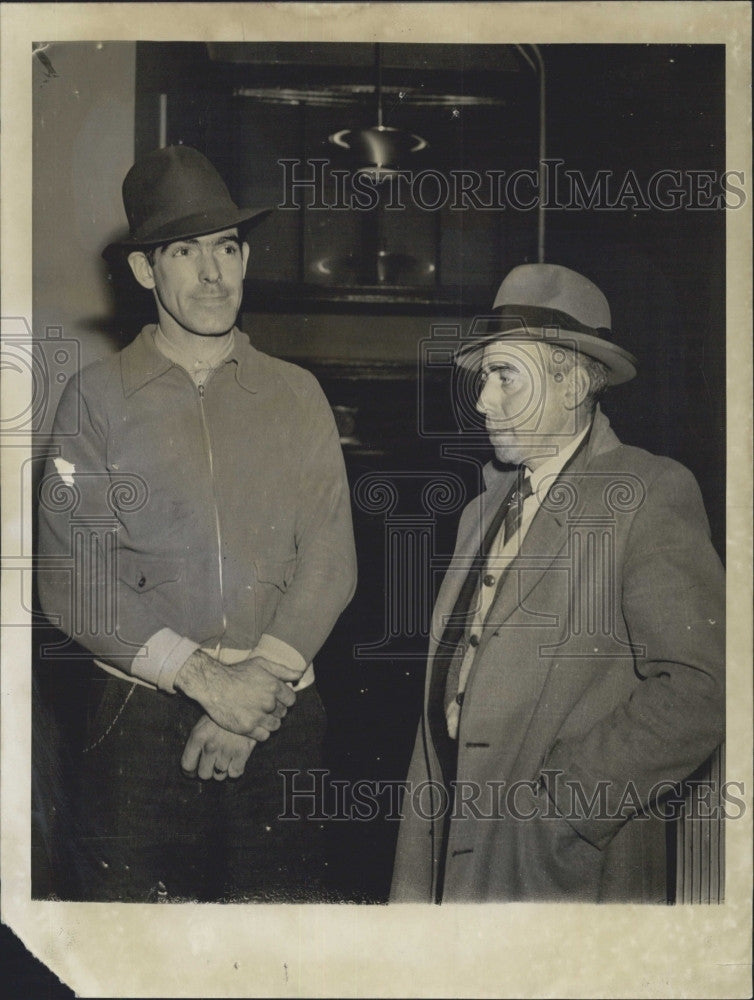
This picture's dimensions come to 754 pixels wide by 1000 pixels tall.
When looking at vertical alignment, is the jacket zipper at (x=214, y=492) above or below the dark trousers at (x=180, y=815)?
above

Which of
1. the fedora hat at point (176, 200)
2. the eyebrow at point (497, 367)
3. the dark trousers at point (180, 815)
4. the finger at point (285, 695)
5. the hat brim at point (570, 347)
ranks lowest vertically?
the dark trousers at point (180, 815)

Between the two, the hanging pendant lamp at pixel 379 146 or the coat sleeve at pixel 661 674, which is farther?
the hanging pendant lamp at pixel 379 146

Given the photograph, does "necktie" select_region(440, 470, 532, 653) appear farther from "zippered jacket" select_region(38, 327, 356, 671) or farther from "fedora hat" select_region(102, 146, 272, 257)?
"fedora hat" select_region(102, 146, 272, 257)

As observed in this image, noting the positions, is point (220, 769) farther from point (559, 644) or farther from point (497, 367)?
point (497, 367)

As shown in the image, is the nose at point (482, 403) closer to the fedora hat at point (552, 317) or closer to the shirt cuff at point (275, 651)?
the fedora hat at point (552, 317)

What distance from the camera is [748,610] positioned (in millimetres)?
2791

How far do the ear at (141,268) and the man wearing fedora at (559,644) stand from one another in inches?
30.0

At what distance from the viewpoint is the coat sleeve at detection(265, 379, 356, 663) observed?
8.93ft

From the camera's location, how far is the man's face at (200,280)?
2.73 m

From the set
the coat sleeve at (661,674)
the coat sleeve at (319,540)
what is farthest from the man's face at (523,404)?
the coat sleeve at (319,540)

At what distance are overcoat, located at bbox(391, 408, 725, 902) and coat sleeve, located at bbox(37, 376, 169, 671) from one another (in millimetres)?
748

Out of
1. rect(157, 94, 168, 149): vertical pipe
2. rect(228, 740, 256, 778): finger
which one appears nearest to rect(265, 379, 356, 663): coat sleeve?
rect(228, 740, 256, 778): finger

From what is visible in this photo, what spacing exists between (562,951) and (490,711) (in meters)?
0.64

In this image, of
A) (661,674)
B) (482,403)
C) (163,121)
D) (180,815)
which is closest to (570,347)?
(482,403)
